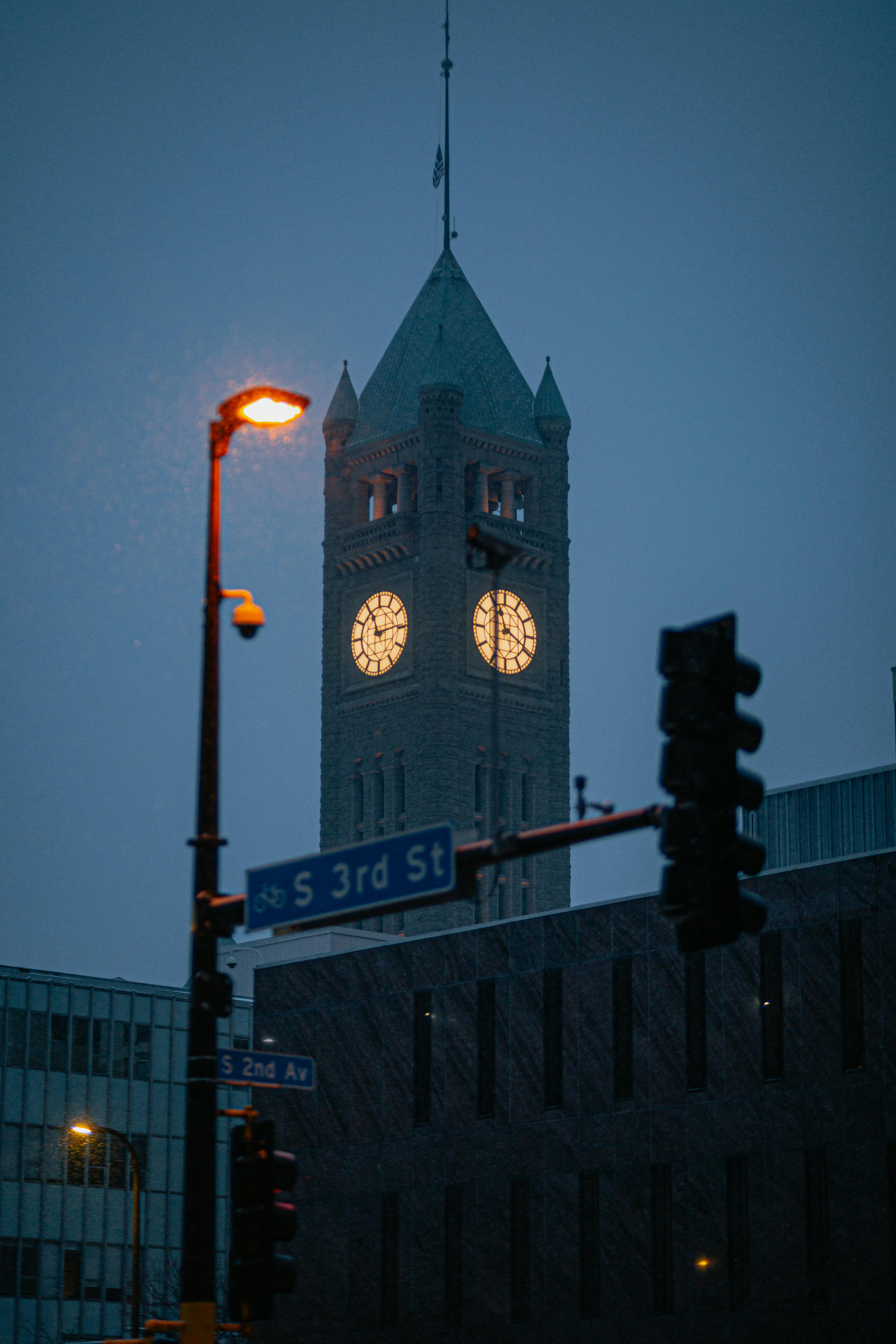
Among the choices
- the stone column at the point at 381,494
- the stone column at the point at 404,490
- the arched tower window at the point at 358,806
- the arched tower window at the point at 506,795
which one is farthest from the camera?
the stone column at the point at 381,494

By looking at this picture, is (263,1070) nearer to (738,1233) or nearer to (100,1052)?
(738,1233)

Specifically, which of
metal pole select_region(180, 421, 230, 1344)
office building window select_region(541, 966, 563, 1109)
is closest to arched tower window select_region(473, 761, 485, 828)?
office building window select_region(541, 966, 563, 1109)

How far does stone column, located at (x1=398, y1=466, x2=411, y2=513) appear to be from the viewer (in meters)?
122

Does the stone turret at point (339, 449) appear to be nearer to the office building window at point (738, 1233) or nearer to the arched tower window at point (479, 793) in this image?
the arched tower window at point (479, 793)

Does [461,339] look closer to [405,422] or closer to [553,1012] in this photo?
[405,422]

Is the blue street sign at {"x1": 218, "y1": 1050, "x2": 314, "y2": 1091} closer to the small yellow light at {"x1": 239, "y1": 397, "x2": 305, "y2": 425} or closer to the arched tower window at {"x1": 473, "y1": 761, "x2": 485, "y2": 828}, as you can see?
the small yellow light at {"x1": 239, "y1": 397, "x2": 305, "y2": 425}

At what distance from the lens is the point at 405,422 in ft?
403

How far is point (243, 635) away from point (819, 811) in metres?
49.7

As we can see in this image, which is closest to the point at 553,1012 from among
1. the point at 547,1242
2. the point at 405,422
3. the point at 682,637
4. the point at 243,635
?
the point at 547,1242

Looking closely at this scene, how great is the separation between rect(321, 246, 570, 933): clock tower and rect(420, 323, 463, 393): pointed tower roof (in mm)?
142

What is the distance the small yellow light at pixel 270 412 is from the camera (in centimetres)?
1661

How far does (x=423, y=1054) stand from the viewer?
200 feet

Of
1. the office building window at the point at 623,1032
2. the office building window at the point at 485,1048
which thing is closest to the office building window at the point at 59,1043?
the office building window at the point at 485,1048

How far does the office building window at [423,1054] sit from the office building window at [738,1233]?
1096 cm
